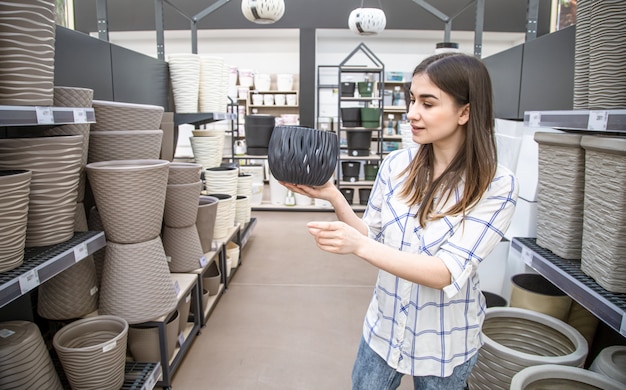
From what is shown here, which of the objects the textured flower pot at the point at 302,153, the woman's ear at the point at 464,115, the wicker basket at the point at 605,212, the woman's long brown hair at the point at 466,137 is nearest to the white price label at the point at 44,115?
the textured flower pot at the point at 302,153

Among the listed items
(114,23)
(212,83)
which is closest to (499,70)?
(212,83)

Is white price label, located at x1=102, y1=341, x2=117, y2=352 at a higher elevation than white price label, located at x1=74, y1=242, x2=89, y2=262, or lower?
lower

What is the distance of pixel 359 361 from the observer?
1314mm

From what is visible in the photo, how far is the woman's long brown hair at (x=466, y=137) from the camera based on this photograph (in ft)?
3.47

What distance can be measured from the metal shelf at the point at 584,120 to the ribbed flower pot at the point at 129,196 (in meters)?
1.45

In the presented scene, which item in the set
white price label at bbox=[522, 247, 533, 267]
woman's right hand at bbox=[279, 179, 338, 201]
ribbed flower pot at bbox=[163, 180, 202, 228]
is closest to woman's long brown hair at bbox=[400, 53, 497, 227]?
woman's right hand at bbox=[279, 179, 338, 201]

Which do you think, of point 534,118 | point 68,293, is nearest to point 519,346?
point 534,118

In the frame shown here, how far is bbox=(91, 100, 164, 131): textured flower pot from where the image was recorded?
1923 millimetres

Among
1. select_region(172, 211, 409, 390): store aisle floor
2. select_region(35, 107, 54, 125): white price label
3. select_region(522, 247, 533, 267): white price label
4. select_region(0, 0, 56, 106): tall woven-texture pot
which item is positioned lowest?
select_region(172, 211, 409, 390): store aisle floor

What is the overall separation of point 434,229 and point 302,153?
38 centimetres

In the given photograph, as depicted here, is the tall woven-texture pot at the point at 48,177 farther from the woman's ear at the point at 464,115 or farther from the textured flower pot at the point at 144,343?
the woman's ear at the point at 464,115

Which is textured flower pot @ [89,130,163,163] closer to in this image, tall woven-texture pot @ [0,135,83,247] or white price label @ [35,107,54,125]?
tall woven-texture pot @ [0,135,83,247]

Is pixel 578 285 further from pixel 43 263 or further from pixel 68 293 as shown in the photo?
pixel 68 293

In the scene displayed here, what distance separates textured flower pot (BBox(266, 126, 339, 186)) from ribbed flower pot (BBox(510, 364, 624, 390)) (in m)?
0.97
